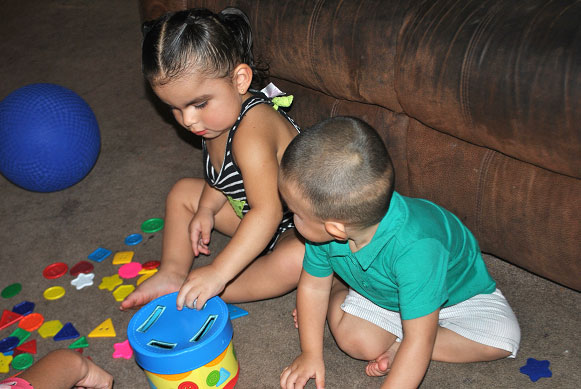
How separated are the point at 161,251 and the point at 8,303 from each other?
0.39 m

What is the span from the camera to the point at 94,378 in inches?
45.0

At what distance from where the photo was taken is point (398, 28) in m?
1.23

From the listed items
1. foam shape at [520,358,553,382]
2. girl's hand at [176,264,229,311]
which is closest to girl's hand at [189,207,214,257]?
girl's hand at [176,264,229,311]

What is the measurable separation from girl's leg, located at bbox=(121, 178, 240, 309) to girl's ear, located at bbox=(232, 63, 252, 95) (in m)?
0.36

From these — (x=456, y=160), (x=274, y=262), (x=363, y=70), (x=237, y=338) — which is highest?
(x=363, y=70)

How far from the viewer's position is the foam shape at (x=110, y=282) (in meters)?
1.46

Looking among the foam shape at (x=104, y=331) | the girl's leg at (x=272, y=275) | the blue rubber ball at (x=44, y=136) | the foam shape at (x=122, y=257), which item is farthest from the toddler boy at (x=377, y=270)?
the blue rubber ball at (x=44, y=136)

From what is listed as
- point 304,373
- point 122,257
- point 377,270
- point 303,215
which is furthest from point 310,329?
point 122,257

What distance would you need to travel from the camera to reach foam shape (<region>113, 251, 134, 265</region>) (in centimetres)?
153

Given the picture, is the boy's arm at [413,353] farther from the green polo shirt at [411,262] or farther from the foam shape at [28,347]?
the foam shape at [28,347]

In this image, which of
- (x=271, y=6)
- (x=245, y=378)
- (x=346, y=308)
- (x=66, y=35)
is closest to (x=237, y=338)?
(x=245, y=378)

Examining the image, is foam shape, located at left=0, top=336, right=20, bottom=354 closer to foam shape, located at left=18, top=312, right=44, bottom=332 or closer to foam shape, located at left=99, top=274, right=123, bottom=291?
foam shape, located at left=18, top=312, right=44, bottom=332

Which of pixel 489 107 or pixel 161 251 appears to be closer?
pixel 489 107

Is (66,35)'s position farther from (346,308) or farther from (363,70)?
(346,308)
